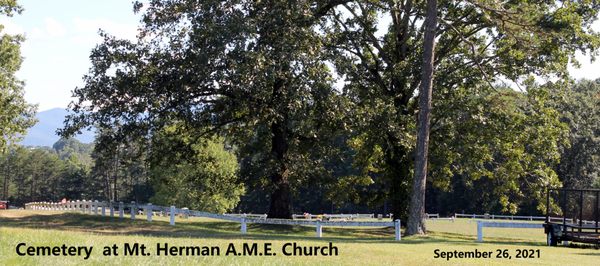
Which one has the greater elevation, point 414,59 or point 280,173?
point 414,59

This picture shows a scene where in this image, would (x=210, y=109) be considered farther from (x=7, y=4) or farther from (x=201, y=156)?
(x=7, y=4)

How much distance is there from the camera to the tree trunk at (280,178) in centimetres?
3469

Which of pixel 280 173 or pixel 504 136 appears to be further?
pixel 504 136

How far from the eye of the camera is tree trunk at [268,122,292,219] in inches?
1366

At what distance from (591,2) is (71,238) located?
28.8m

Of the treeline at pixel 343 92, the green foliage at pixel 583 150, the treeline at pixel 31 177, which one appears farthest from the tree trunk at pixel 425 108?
the treeline at pixel 31 177

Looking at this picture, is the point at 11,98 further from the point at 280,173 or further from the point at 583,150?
the point at 583,150

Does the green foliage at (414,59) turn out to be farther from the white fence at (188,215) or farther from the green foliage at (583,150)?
the green foliage at (583,150)

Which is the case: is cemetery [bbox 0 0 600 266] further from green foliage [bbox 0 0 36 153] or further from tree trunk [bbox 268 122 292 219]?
green foliage [bbox 0 0 36 153]

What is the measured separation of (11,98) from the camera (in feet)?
172

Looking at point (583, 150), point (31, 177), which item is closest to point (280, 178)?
point (583, 150)

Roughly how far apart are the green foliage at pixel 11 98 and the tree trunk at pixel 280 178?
26142 millimetres

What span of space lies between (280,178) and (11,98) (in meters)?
28.6

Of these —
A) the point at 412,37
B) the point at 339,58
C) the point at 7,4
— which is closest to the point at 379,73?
the point at 412,37
